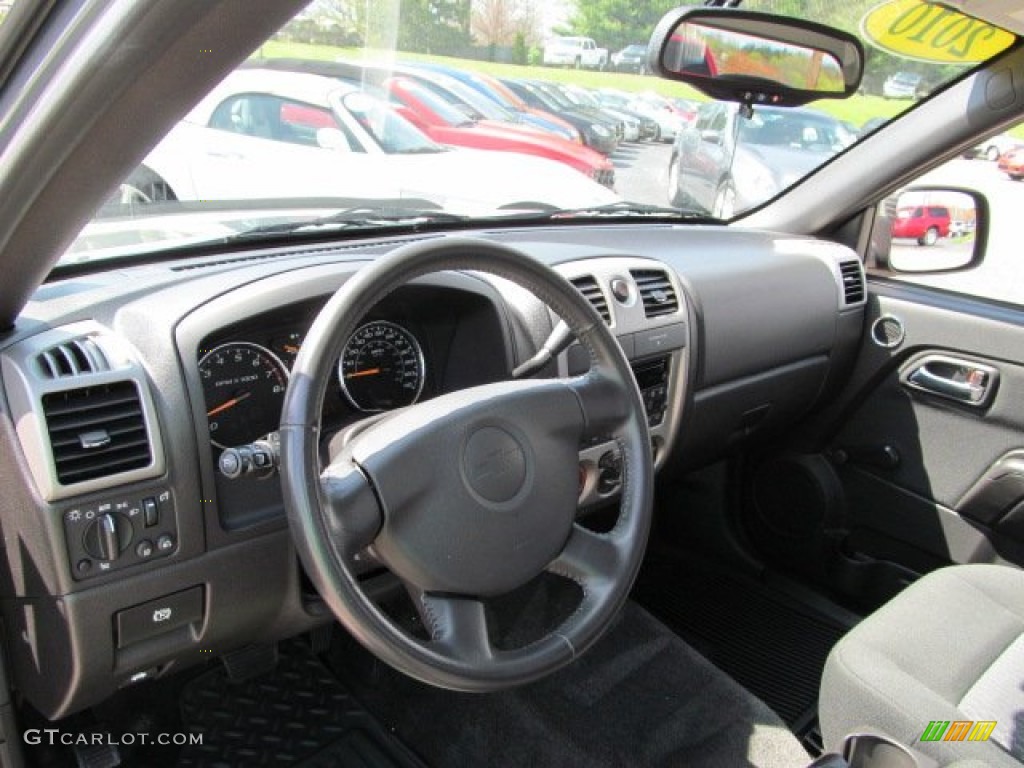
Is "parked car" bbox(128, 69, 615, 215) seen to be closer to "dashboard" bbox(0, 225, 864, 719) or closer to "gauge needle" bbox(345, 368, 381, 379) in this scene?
"dashboard" bbox(0, 225, 864, 719)

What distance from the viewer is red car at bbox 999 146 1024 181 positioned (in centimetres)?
276

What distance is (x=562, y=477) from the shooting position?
153 centimetres

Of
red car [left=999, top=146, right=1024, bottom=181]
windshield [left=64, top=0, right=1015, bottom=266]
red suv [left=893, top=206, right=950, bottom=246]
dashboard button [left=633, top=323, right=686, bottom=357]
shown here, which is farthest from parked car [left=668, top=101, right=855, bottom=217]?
dashboard button [left=633, top=323, right=686, bottom=357]

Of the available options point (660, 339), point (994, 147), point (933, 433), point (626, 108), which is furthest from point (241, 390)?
point (994, 147)

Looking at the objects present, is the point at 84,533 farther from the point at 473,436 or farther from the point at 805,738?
the point at 805,738

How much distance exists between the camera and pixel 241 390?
5.43ft

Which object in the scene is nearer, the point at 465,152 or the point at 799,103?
the point at 465,152

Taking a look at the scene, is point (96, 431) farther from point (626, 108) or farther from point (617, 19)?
point (626, 108)

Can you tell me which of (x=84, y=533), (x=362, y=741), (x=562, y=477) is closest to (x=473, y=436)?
(x=562, y=477)

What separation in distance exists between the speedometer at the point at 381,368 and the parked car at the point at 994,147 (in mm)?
1840

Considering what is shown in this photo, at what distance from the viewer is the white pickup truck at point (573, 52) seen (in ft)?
7.83

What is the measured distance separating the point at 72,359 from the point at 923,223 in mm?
2691

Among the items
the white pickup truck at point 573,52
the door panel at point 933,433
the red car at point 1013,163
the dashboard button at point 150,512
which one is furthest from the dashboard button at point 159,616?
the red car at point 1013,163

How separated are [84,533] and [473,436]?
2.01 ft
